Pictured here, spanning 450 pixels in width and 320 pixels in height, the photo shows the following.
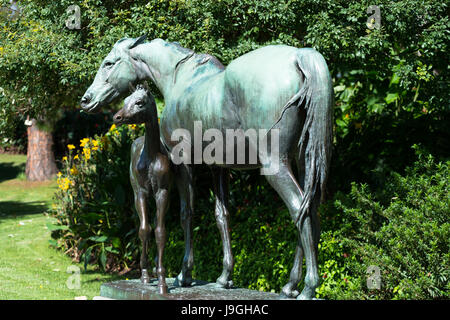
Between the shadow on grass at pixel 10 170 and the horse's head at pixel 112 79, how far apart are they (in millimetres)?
16507

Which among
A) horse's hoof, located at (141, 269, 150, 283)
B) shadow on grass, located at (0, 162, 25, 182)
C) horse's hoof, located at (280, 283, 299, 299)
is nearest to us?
horse's hoof, located at (280, 283, 299, 299)

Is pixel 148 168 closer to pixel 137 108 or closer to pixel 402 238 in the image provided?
pixel 137 108

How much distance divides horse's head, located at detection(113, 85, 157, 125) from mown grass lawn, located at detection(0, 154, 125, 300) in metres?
3.85

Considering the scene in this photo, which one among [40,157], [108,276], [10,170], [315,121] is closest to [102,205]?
[108,276]

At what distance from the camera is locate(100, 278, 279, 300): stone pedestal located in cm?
429

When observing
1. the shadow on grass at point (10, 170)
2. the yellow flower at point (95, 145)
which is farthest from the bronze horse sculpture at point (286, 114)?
the shadow on grass at point (10, 170)

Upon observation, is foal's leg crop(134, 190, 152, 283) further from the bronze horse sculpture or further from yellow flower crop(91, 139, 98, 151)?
yellow flower crop(91, 139, 98, 151)

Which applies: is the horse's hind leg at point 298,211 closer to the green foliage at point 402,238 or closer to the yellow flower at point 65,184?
the green foliage at point 402,238

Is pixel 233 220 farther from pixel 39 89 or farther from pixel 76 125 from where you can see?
pixel 76 125

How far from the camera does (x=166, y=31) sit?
6305 millimetres

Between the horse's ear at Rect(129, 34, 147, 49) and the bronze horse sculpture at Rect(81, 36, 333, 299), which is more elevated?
the horse's ear at Rect(129, 34, 147, 49)

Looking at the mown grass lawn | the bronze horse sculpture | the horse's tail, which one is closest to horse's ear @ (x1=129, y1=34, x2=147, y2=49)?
the bronze horse sculpture

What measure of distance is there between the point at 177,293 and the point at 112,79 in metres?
1.88

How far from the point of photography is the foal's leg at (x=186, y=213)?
4.72m
